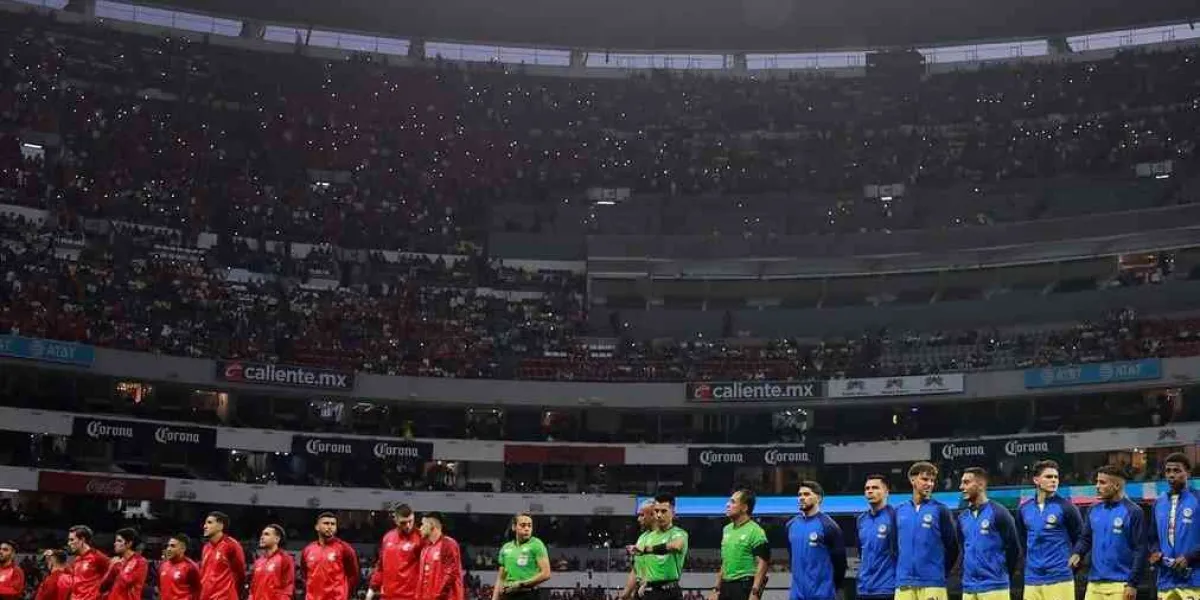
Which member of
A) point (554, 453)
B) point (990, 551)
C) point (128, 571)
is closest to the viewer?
point (990, 551)

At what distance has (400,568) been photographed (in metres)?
18.4

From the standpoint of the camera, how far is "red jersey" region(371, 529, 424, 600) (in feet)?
60.3

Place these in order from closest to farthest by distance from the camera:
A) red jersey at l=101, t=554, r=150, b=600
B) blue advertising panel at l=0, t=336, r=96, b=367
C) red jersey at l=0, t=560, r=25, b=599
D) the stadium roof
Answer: red jersey at l=101, t=554, r=150, b=600, red jersey at l=0, t=560, r=25, b=599, blue advertising panel at l=0, t=336, r=96, b=367, the stadium roof

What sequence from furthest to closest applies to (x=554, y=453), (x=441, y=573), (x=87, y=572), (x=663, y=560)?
(x=554, y=453), (x=87, y=572), (x=441, y=573), (x=663, y=560)

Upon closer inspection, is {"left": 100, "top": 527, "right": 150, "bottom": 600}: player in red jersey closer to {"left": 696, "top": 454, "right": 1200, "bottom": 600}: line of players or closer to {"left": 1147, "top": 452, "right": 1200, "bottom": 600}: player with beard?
{"left": 696, "top": 454, "right": 1200, "bottom": 600}: line of players

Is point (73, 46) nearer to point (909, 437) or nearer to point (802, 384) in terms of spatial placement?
point (802, 384)


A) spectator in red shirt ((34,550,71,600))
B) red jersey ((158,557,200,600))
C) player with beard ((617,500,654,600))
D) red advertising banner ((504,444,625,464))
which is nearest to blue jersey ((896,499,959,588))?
player with beard ((617,500,654,600))

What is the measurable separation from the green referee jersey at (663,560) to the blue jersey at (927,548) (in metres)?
2.52

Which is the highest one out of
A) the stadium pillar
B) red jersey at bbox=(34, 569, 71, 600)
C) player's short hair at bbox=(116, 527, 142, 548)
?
the stadium pillar

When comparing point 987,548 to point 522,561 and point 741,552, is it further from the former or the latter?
point 522,561

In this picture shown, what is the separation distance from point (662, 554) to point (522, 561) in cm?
195

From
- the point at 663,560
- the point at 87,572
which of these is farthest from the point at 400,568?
the point at 87,572

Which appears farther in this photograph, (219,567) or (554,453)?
(554,453)

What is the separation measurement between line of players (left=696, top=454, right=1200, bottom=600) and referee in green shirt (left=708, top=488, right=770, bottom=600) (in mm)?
11
